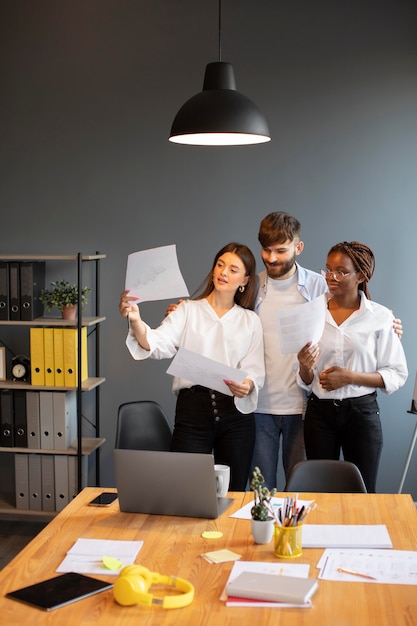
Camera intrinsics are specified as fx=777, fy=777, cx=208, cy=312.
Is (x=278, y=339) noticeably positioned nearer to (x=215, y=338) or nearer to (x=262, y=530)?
(x=215, y=338)

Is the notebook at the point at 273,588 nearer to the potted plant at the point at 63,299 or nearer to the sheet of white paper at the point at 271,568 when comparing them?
the sheet of white paper at the point at 271,568

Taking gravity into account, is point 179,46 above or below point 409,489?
above

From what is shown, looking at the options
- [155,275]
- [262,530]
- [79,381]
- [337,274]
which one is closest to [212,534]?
[262,530]

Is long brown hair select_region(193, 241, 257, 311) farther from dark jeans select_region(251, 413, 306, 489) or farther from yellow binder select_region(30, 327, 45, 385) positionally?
yellow binder select_region(30, 327, 45, 385)

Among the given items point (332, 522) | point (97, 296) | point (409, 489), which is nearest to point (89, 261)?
point (97, 296)

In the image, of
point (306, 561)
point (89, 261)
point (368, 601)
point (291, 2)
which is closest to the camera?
point (368, 601)

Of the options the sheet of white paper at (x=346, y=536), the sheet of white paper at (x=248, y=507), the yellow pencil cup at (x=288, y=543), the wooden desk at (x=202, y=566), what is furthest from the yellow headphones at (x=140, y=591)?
the sheet of white paper at (x=248, y=507)

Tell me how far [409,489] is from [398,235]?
158 cm

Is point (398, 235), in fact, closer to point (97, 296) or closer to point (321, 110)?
point (321, 110)

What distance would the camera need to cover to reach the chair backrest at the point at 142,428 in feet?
12.6

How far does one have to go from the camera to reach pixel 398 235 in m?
4.66

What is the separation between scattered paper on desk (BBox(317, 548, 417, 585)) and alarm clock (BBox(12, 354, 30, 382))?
2.93 meters

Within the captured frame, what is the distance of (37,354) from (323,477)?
2182mm

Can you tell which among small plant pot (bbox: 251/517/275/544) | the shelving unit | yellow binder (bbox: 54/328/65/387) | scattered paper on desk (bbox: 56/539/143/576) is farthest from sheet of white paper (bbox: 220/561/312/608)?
yellow binder (bbox: 54/328/65/387)
